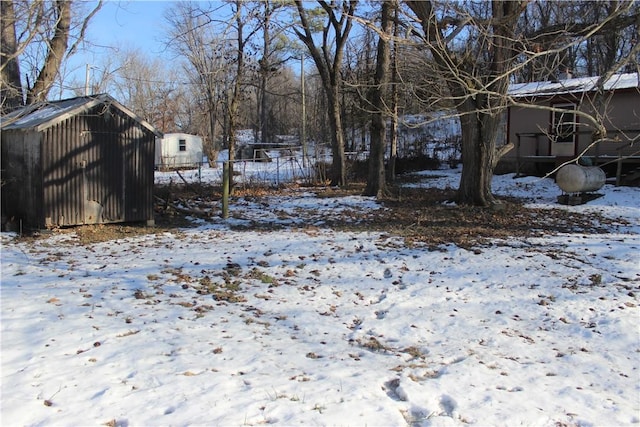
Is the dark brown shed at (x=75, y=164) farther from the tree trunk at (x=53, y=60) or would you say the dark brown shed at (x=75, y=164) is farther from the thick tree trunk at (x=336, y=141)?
the thick tree trunk at (x=336, y=141)

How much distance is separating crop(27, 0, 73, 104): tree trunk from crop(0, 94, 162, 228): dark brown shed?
31.4 inches

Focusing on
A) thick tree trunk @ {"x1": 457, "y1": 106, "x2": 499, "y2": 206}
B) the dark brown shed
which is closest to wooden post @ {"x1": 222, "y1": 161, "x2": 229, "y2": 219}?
the dark brown shed

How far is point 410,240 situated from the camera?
32.1ft

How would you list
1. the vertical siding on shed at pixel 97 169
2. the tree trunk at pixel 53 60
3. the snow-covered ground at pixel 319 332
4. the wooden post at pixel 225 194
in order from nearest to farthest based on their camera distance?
the snow-covered ground at pixel 319 332
the tree trunk at pixel 53 60
the vertical siding on shed at pixel 97 169
the wooden post at pixel 225 194

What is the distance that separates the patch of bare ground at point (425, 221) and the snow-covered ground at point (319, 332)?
699 mm

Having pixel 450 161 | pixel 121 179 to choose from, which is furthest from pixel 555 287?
pixel 450 161

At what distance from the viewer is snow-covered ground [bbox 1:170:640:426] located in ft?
12.3

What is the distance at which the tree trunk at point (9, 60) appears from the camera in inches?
254

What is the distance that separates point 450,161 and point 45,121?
22889 millimetres

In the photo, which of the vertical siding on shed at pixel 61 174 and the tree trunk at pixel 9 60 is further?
the vertical siding on shed at pixel 61 174

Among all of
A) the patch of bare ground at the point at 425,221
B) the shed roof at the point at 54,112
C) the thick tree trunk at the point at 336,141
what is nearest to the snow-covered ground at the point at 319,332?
the patch of bare ground at the point at 425,221

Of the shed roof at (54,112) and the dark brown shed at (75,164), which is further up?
the shed roof at (54,112)

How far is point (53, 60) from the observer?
29.3 ft

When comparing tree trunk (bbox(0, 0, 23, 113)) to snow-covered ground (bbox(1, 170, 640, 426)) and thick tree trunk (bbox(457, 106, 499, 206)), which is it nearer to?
snow-covered ground (bbox(1, 170, 640, 426))
